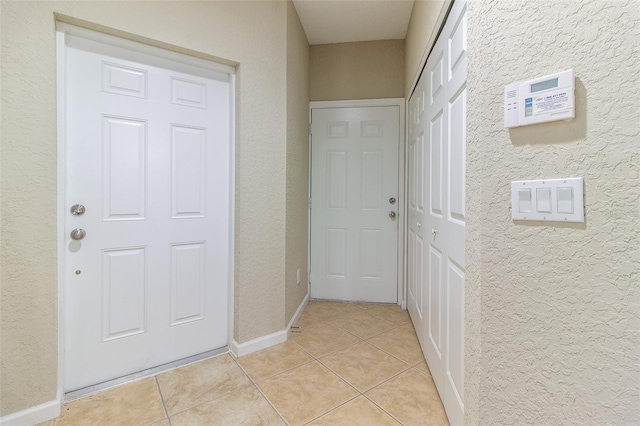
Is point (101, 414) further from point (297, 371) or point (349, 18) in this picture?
point (349, 18)

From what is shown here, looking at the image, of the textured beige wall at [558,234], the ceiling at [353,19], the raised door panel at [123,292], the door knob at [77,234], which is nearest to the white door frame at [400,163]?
the ceiling at [353,19]

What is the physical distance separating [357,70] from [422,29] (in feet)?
3.28

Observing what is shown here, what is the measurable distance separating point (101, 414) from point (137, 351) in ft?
1.07

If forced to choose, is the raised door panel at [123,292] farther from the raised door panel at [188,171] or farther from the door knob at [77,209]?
the raised door panel at [188,171]

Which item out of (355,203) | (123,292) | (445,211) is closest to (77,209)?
(123,292)

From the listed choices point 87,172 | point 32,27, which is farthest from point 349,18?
point 87,172

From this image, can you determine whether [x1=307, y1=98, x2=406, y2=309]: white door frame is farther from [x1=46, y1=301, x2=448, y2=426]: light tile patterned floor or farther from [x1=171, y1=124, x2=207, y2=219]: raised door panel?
[x1=171, y1=124, x2=207, y2=219]: raised door panel

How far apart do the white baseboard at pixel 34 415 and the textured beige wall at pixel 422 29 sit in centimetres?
260

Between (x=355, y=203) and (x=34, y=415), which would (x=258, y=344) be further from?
(x=355, y=203)

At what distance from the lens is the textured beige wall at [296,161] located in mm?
2047

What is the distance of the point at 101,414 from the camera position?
4.21 ft

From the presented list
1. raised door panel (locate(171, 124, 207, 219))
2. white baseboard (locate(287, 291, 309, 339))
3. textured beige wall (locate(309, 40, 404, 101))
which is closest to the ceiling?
textured beige wall (locate(309, 40, 404, 101))

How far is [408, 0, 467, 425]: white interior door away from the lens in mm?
1086

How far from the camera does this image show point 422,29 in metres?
1.74
